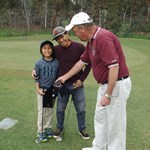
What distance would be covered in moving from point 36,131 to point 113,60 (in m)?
1.97

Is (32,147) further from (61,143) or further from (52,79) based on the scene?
(52,79)

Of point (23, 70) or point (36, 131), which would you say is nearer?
point (36, 131)

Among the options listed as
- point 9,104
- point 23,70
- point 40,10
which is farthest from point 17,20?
point 9,104

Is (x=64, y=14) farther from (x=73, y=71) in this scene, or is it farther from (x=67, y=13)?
(x=73, y=71)

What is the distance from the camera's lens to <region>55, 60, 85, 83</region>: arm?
4035 millimetres

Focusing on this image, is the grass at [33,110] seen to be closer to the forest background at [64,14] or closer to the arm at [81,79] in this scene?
the arm at [81,79]

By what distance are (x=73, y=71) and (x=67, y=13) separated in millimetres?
23785

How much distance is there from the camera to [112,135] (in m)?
3.65

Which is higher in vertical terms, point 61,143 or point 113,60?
point 113,60

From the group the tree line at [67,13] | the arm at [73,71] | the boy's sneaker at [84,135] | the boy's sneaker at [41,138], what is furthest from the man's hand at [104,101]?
the tree line at [67,13]

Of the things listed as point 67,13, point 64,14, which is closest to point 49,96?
point 64,14

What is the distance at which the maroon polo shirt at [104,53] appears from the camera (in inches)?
127

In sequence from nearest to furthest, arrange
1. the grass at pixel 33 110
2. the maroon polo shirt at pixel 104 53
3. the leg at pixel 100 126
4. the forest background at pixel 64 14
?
the maroon polo shirt at pixel 104 53 < the leg at pixel 100 126 < the grass at pixel 33 110 < the forest background at pixel 64 14

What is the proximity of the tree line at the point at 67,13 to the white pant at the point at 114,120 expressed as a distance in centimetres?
1997
